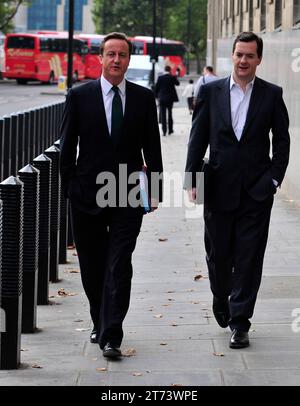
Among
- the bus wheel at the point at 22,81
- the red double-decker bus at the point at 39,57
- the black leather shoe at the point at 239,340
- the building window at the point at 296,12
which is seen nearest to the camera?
the black leather shoe at the point at 239,340

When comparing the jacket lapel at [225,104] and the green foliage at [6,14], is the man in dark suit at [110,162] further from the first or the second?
the green foliage at [6,14]

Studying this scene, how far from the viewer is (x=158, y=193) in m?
7.32

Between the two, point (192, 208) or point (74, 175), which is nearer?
point (74, 175)

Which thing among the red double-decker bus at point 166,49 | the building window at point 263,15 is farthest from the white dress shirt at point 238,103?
the red double-decker bus at point 166,49

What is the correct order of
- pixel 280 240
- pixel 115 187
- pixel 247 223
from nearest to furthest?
pixel 115 187 < pixel 247 223 < pixel 280 240

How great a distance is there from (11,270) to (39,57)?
68195 mm

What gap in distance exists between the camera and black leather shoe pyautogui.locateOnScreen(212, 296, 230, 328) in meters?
7.83

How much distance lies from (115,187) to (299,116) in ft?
33.0

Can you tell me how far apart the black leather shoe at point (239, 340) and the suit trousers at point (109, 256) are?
66 cm

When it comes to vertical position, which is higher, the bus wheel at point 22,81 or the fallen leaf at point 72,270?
the fallen leaf at point 72,270

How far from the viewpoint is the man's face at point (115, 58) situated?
23.4ft
